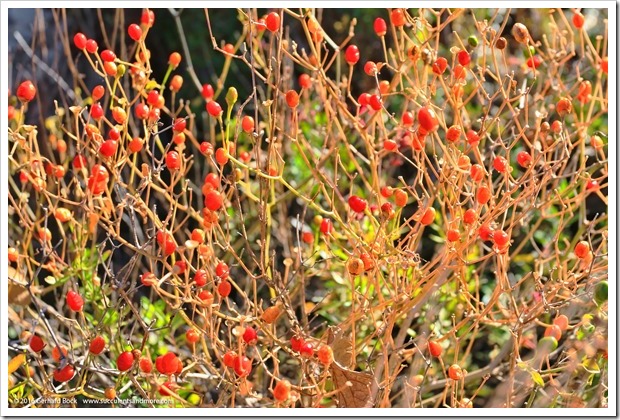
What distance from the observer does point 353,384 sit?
133cm

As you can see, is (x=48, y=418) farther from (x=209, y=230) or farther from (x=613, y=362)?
(x=613, y=362)

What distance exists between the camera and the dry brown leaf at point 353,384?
132cm

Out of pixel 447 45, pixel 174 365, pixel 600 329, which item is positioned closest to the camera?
pixel 174 365

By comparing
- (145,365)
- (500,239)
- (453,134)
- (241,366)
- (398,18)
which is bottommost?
(145,365)

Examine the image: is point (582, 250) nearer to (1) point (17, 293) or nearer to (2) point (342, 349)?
(2) point (342, 349)

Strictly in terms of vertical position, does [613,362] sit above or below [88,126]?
below

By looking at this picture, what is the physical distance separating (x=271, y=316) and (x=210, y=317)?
10 cm

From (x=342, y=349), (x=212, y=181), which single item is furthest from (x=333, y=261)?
(x=212, y=181)

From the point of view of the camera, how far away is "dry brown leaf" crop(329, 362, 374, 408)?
1318 millimetres

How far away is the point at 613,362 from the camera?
1.39 metres

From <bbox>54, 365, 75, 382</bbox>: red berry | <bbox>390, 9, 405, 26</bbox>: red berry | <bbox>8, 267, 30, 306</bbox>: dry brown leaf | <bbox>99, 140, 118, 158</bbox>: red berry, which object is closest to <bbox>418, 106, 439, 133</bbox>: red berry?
<bbox>390, 9, 405, 26</bbox>: red berry

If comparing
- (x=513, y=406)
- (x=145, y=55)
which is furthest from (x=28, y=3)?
(x=513, y=406)

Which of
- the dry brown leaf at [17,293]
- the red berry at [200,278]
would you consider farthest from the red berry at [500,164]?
the dry brown leaf at [17,293]

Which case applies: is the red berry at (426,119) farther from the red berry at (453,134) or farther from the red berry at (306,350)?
the red berry at (306,350)
